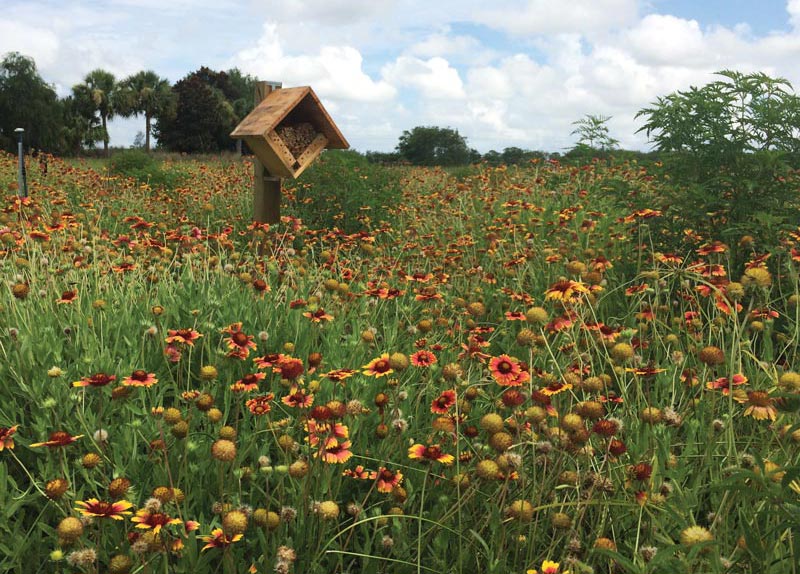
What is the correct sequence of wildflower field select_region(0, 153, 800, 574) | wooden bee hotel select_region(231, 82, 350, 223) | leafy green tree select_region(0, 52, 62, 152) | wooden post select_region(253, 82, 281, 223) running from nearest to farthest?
wildflower field select_region(0, 153, 800, 574), wooden bee hotel select_region(231, 82, 350, 223), wooden post select_region(253, 82, 281, 223), leafy green tree select_region(0, 52, 62, 152)

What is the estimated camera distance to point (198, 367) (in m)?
2.87

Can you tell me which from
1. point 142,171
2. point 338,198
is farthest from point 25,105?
point 338,198

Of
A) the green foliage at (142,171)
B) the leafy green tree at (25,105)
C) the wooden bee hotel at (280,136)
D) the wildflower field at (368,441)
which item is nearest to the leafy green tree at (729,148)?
the wildflower field at (368,441)

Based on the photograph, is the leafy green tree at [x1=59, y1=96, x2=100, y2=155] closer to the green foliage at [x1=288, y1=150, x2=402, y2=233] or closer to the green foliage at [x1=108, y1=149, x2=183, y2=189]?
the green foliage at [x1=108, y1=149, x2=183, y2=189]

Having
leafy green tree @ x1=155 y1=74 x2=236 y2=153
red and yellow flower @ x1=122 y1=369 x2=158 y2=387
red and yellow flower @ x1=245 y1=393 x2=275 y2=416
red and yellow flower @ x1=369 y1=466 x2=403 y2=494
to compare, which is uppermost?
leafy green tree @ x1=155 y1=74 x2=236 y2=153

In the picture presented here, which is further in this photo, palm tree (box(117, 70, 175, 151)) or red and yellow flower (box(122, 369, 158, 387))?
palm tree (box(117, 70, 175, 151))

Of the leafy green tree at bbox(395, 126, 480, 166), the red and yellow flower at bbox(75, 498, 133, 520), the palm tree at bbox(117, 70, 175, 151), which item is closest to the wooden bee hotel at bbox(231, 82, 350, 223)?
the red and yellow flower at bbox(75, 498, 133, 520)

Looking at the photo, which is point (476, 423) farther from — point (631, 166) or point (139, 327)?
point (631, 166)

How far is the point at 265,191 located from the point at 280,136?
0.53m

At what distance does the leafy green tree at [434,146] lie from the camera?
1377 inches

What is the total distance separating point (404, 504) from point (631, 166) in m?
7.40

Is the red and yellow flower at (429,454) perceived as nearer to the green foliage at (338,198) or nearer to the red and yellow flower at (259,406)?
the red and yellow flower at (259,406)

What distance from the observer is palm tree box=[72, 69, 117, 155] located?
49.6 m

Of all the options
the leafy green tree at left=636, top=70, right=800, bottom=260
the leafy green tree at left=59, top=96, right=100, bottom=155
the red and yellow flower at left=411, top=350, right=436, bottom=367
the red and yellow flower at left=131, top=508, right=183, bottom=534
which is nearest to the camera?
the red and yellow flower at left=131, top=508, right=183, bottom=534
